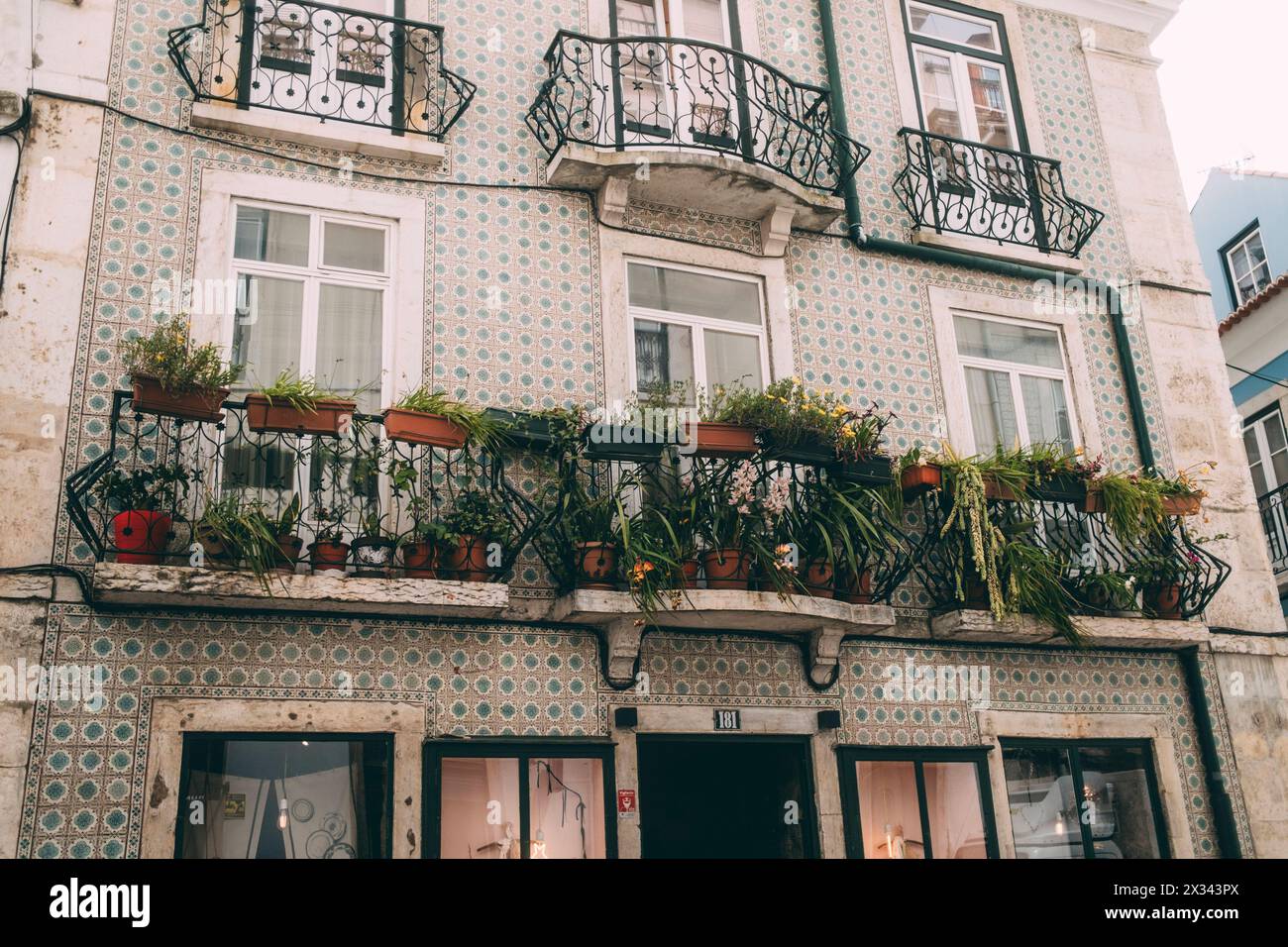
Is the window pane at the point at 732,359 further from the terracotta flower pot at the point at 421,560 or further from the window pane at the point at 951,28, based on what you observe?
the window pane at the point at 951,28

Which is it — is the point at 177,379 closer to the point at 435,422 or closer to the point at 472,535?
the point at 435,422

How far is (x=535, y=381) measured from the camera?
25.4ft

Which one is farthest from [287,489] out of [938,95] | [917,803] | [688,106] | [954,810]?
[938,95]

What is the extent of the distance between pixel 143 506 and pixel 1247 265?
1340 centimetres

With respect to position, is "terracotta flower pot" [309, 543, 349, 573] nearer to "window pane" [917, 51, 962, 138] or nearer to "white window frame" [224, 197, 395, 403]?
"white window frame" [224, 197, 395, 403]

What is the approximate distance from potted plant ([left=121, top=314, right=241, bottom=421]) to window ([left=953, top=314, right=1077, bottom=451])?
5073mm

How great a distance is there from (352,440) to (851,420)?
305 cm

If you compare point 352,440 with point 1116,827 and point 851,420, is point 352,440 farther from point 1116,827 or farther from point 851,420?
point 1116,827

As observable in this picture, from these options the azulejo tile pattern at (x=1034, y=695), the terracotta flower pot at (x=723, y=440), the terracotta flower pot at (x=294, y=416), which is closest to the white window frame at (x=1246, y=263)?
the azulejo tile pattern at (x=1034, y=695)

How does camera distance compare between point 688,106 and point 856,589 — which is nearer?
point 856,589

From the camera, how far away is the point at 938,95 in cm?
1002

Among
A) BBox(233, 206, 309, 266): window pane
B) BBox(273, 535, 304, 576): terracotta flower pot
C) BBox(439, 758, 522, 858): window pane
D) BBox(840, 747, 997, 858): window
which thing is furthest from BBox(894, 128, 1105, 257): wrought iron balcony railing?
BBox(273, 535, 304, 576): terracotta flower pot

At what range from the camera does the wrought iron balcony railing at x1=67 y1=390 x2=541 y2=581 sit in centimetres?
630

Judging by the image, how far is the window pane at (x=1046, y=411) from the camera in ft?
30.2
